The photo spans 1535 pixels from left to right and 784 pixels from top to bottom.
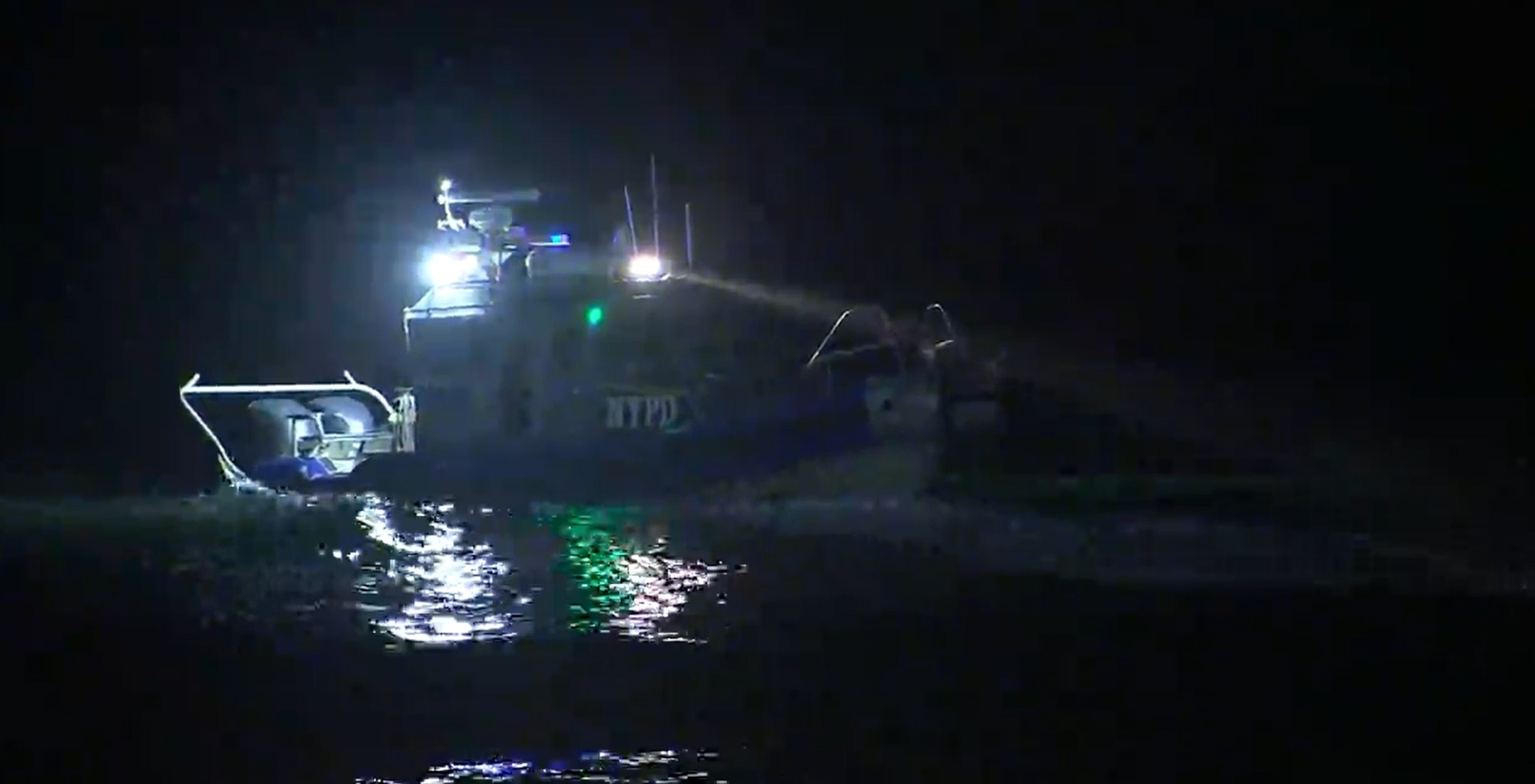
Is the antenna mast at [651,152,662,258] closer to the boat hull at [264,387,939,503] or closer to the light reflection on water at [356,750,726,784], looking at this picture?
the boat hull at [264,387,939,503]

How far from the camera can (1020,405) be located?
20.9 m

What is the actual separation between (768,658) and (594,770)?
2219mm

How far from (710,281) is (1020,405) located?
13.5 feet

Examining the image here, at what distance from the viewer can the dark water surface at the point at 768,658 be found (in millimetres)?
6758

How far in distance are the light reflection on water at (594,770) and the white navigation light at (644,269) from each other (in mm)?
12296

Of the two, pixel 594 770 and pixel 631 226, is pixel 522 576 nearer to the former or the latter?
pixel 594 770

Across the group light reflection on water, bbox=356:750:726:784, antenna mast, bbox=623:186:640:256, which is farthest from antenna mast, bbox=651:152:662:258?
light reflection on water, bbox=356:750:726:784

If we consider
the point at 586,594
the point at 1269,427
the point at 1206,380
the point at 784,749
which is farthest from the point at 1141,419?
the point at 784,749

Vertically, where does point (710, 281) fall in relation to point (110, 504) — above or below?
above

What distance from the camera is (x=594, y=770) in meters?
6.56

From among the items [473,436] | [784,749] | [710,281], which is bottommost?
[784,749]

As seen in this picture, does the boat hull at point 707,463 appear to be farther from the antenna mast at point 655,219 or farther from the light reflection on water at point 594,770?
the light reflection on water at point 594,770

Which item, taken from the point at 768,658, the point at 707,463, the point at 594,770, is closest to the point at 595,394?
the point at 707,463

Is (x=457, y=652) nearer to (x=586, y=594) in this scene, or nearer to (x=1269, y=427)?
(x=586, y=594)
